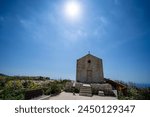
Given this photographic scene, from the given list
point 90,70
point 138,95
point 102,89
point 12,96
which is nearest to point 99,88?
point 102,89

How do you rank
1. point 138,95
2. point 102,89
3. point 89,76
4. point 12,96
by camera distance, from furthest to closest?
point 89,76, point 102,89, point 138,95, point 12,96

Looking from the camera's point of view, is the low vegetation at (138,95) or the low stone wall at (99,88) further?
the low stone wall at (99,88)

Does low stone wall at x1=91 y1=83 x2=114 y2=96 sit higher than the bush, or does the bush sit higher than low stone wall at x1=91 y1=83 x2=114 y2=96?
low stone wall at x1=91 y1=83 x2=114 y2=96

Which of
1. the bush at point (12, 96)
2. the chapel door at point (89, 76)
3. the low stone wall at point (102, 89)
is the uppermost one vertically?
the chapel door at point (89, 76)

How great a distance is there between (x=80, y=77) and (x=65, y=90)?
4.05 metres

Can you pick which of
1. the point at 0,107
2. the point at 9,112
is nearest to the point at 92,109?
the point at 9,112

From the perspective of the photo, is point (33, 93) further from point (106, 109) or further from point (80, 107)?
point (106, 109)

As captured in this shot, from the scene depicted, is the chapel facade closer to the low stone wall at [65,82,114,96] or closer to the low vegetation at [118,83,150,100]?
the low stone wall at [65,82,114,96]

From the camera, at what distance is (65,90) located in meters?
14.1

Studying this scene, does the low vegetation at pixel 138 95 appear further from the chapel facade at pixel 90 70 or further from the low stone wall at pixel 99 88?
the chapel facade at pixel 90 70

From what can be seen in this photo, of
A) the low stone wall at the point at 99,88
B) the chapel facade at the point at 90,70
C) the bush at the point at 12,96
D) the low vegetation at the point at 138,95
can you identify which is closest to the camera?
the bush at the point at 12,96

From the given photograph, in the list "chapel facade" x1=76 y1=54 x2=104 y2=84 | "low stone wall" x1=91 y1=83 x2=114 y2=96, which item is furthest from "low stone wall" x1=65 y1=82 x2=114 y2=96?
"chapel facade" x1=76 y1=54 x2=104 y2=84

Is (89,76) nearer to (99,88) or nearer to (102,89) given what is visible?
(99,88)

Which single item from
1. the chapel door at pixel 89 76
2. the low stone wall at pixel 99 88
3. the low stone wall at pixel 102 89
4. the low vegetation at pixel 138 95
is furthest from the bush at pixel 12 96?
the chapel door at pixel 89 76
